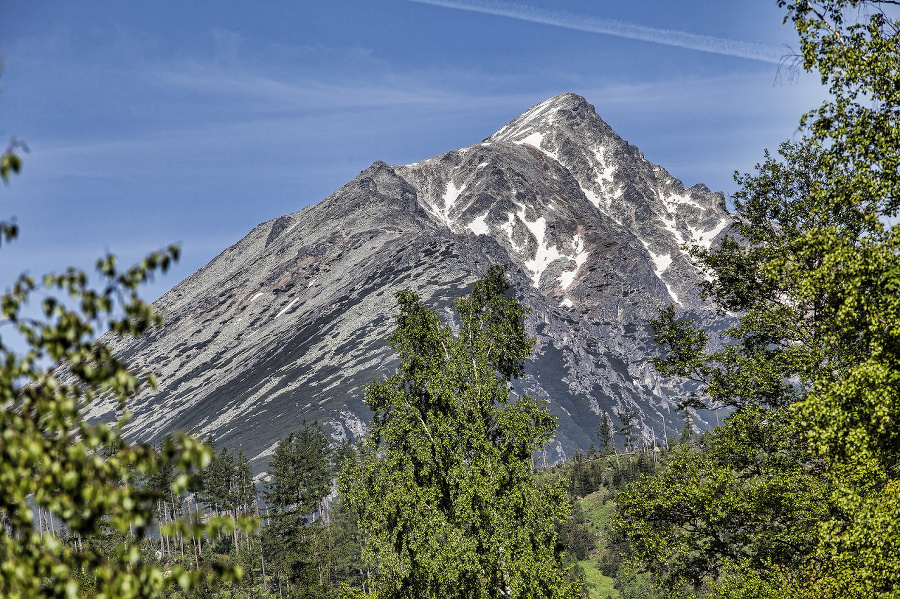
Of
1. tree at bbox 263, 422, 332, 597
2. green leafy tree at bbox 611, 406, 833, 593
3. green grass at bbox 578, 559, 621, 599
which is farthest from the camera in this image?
green grass at bbox 578, 559, 621, 599

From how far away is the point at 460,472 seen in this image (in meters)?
26.2

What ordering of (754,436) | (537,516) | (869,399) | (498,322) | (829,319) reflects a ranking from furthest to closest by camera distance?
(498,322), (537,516), (754,436), (829,319), (869,399)

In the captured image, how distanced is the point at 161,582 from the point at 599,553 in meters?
97.6

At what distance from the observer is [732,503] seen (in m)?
18.6

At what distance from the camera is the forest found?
5324 mm

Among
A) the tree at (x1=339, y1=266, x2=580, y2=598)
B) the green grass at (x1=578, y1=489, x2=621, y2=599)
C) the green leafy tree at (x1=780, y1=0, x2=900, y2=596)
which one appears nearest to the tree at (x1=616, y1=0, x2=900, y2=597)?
the green leafy tree at (x1=780, y1=0, x2=900, y2=596)

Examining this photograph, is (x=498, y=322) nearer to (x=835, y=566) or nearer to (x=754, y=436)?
(x=754, y=436)

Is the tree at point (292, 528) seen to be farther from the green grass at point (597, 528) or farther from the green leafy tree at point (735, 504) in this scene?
the green leafy tree at point (735, 504)

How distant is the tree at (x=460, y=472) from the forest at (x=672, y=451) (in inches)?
3.8

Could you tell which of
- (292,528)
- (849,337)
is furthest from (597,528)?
(849,337)

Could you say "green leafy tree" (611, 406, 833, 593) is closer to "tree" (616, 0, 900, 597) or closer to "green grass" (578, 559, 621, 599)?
"tree" (616, 0, 900, 597)

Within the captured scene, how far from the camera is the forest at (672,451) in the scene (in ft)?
17.5

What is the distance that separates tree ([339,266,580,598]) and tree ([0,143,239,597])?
20216 mm

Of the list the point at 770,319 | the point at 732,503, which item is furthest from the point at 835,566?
the point at 770,319
